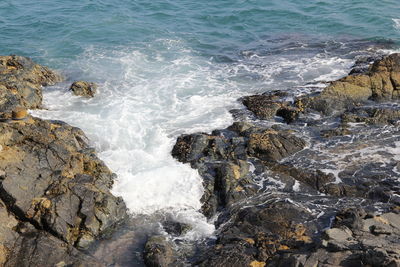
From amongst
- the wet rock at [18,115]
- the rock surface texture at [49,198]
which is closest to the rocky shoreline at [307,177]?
the rock surface texture at [49,198]

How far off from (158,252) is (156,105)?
40.0ft

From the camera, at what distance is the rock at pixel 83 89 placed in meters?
25.7

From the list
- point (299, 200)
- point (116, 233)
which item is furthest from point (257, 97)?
point (116, 233)

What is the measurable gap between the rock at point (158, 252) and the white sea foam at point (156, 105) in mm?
1251

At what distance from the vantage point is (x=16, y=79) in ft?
78.6

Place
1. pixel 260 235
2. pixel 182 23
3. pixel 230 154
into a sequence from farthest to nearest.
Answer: pixel 182 23
pixel 230 154
pixel 260 235

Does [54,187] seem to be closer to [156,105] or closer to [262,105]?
[156,105]

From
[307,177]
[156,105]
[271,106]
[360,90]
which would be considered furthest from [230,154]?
[360,90]

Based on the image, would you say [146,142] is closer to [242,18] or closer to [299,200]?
[299,200]

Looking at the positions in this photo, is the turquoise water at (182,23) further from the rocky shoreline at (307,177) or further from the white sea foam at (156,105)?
the rocky shoreline at (307,177)

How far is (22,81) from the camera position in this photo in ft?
79.3

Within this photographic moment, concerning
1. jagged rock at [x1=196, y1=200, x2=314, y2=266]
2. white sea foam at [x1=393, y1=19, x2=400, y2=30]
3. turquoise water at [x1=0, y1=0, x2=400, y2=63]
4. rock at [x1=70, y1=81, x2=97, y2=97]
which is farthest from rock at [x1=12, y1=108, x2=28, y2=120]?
white sea foam at [x1=393, y1=19, x2=400, y2=30]

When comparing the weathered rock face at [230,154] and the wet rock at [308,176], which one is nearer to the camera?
the weathered rock face at [230,154]

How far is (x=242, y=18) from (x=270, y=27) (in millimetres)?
2987
